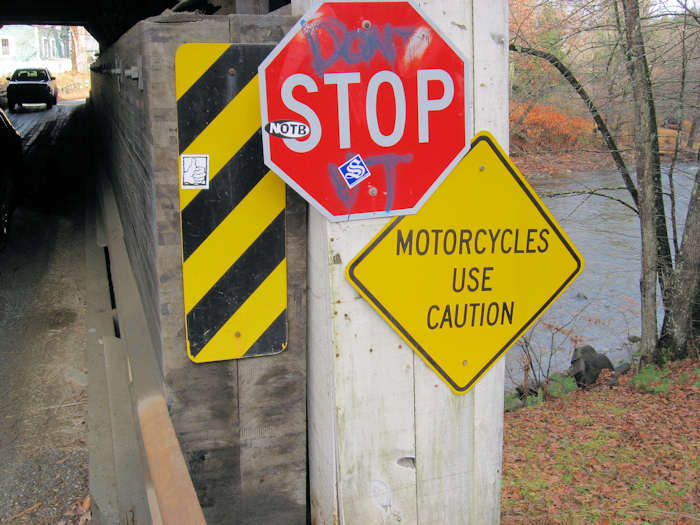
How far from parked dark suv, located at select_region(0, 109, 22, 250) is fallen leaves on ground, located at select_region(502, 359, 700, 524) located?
7.60 metres

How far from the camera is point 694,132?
12.3 meters

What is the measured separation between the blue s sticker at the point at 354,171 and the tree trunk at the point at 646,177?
9.35 m

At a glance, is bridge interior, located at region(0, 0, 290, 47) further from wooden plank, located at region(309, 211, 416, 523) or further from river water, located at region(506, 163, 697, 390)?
river water, located at region(506, 163, 697, 390)

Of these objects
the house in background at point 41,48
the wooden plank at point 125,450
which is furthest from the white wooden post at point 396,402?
the house in background at point 41,48

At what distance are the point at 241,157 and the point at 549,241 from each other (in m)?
1.09

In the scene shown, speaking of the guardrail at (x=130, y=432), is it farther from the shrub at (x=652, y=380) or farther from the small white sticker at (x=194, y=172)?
the shrub at (x=652, y=380)

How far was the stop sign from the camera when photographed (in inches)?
76.8

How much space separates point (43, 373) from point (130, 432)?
7.56 ft

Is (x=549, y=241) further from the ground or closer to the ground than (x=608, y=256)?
further from the ground

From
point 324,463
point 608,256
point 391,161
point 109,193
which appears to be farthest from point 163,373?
point 608,256

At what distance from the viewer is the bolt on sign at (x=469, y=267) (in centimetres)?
215

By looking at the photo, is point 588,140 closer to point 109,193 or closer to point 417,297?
point 109,193

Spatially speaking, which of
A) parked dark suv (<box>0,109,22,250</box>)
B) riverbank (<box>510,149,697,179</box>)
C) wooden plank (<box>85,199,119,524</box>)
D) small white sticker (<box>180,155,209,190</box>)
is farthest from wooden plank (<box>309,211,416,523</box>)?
riverbank (<box>510,149,697,179</box>)

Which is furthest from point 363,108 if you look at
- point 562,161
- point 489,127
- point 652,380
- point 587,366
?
point 562,161
